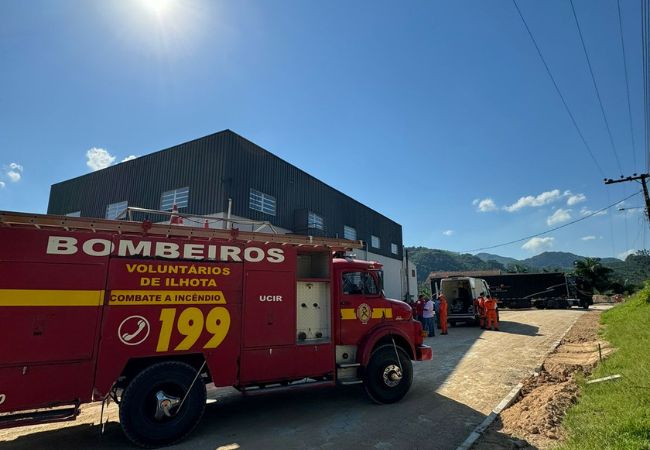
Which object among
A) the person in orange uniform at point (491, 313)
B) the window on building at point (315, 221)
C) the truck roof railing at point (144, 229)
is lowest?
the person in orange uniform at point (491, 313)

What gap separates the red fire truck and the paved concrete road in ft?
1.57

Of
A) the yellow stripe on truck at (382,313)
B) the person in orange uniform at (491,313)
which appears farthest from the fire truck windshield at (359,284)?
the person in orange uniform at (491,313)

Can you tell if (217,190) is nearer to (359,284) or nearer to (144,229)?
(359,284)

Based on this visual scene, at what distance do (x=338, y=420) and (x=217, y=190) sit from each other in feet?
45.2

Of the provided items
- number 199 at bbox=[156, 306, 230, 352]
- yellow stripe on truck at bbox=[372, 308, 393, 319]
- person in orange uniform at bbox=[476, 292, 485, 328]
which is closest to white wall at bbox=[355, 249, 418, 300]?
person in orange uniform at bbox=[476, 292, 485, 328]

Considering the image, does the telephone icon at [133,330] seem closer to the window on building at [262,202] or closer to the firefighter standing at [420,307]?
the firefighter standing at [420,307]

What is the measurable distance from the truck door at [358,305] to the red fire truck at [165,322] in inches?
1.1

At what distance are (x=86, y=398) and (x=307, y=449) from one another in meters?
2.95

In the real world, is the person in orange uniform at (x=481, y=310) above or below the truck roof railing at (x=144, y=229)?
below

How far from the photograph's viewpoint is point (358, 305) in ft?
23.3

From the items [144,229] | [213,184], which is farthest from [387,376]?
[213,184]

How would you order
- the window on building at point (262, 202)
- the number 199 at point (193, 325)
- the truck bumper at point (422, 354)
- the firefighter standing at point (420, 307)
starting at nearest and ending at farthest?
the number 199 at point (193, 325) → the truck bumper at point (422, 354) → the firefighter standing at point (420, 307) → the window on building at point (262, 202)

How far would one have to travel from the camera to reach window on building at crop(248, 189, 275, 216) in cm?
1930

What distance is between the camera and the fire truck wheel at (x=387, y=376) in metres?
6.79
